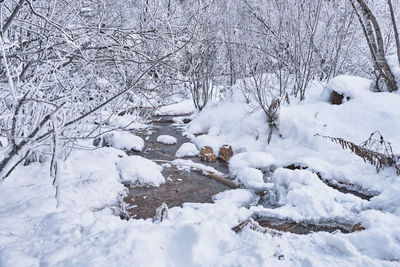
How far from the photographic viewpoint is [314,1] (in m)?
6.66

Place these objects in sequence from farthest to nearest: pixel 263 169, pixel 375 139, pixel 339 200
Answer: pixel 263 169
pixel 375 139
pixel 339 200

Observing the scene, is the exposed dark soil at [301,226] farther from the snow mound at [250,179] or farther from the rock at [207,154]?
the rock at [207,154]

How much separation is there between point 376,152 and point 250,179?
7.21 feet

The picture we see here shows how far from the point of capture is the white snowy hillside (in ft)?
6.70

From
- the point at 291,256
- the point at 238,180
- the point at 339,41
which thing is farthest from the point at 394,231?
the point at 339,41

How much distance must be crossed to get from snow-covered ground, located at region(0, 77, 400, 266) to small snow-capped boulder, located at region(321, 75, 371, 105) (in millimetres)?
44

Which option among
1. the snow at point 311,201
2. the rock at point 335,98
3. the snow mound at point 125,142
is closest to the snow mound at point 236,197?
the snow at point 311,201

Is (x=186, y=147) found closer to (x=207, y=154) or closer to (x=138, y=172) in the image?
(x=207, y=154)

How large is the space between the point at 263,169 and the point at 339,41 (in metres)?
4.97

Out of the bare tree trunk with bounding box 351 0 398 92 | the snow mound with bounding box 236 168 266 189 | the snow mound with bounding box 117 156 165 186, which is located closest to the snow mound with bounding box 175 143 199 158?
the snow mound with bounding box 117 156 165 186

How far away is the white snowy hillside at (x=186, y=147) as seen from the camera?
6.70ft

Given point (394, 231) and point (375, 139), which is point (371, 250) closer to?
point (394, 231)

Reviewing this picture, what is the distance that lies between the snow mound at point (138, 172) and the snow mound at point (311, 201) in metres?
2.22

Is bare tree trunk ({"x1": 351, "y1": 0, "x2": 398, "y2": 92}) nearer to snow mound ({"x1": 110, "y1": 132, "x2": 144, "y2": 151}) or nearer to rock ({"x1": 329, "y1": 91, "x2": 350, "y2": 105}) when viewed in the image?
rock ({"x1": 329, "y1": 91, "x2": 350, "y2": 105})
